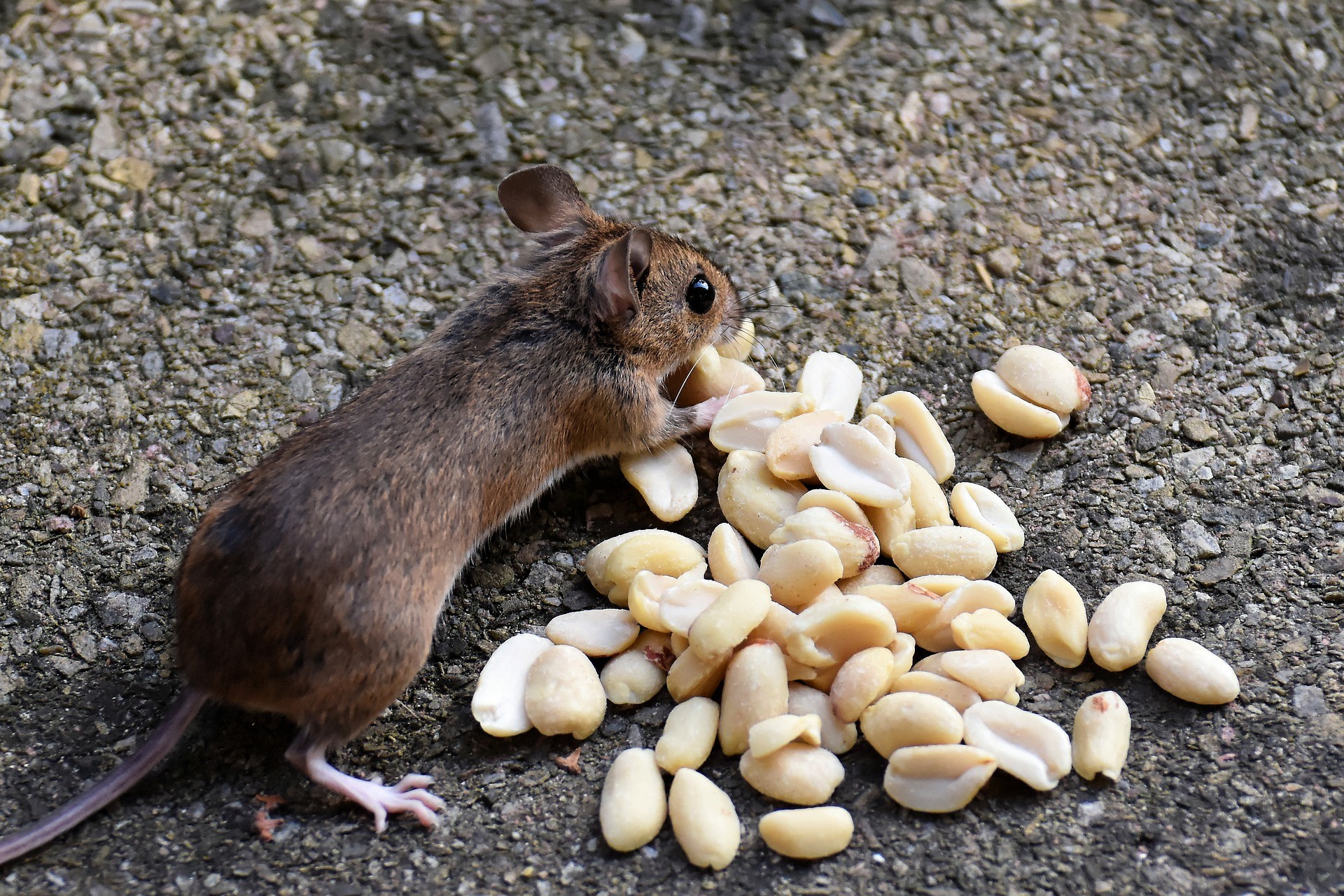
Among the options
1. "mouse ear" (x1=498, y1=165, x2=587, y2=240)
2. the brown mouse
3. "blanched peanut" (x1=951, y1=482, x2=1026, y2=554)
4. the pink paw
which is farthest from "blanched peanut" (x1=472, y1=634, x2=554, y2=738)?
"mouse ear" (x1=498, y1=165, x2=587, y2=240)

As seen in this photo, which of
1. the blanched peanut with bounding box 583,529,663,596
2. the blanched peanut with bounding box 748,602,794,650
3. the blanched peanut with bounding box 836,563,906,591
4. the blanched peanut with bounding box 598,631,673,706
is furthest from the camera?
the blanched peanut with bounding box 583,529,663,596

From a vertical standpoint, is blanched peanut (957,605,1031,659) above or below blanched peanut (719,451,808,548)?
above

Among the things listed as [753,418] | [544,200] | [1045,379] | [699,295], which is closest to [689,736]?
[753,418]

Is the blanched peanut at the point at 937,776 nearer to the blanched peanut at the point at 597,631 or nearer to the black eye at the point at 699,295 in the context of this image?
the blanched peanut at the point at 597,631

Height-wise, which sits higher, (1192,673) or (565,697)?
(1192,673)

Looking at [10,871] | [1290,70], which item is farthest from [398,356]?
[1290,70]

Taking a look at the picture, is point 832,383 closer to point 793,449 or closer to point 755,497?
point 793,449

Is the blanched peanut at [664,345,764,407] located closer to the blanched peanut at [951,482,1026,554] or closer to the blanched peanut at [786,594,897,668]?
the blanched peanut at [951,482,1026,554]
